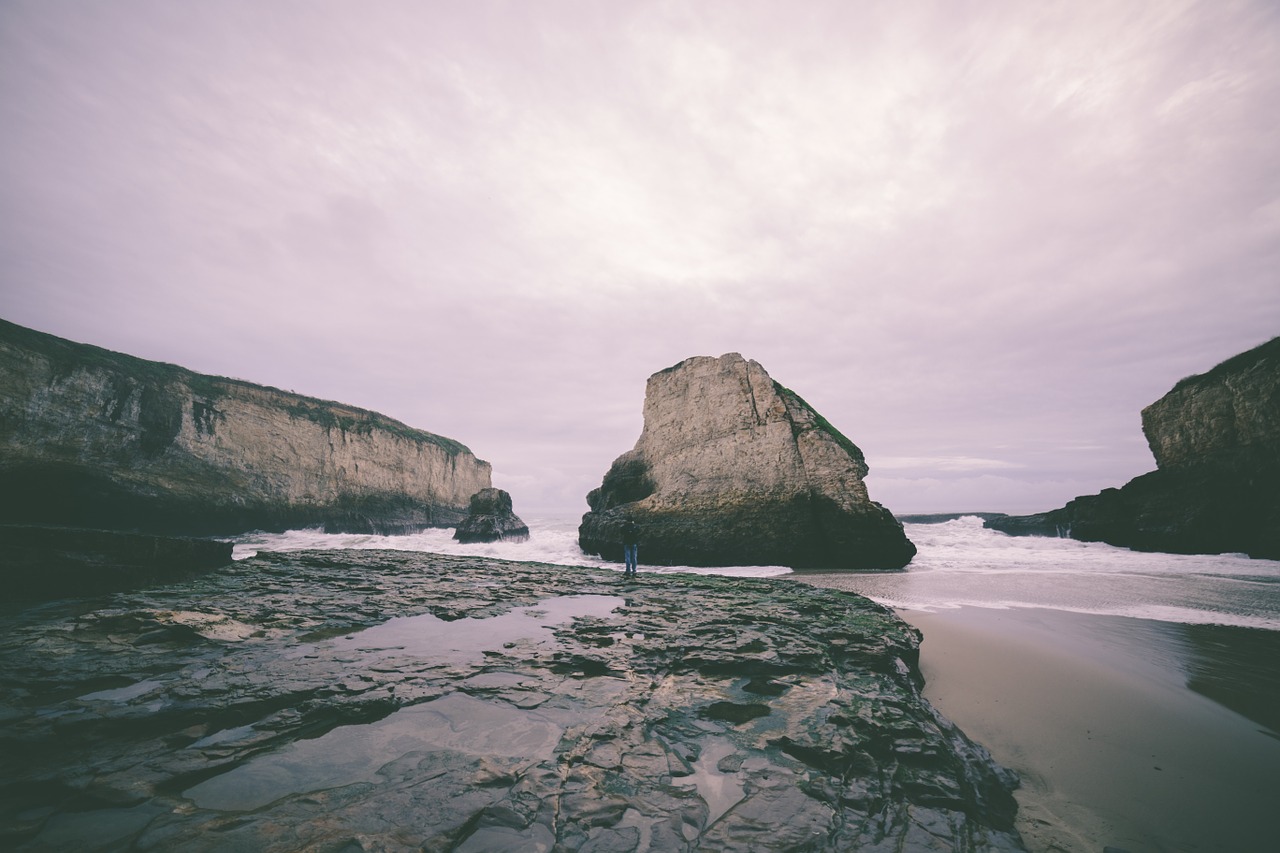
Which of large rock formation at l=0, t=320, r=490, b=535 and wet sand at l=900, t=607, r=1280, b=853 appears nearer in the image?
wet sand at l=900, t=607, r=1280, b=853

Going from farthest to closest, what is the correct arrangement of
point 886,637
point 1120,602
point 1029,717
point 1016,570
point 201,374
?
point 201,374
point 1016,570
point 1120,602
point 886,637
point 1029,717

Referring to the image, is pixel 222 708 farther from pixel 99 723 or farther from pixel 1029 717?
pixel 1029 717

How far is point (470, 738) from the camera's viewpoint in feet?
9.64

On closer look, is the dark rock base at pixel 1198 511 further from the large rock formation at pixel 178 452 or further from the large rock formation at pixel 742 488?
the large rock formation at pixel 178 452

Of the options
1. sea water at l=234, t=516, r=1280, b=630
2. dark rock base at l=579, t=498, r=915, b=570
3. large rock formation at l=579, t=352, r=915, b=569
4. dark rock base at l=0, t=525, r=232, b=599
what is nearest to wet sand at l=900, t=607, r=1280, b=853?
sea water at l=234, t=516, r=1280, b=630

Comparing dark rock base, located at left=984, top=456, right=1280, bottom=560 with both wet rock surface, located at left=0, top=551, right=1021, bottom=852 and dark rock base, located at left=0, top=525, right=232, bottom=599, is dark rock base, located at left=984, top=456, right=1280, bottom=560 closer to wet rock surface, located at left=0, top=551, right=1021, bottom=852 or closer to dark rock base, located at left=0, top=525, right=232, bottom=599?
wet rock surface, located at left=0, top=551, right=1021, bottom=852

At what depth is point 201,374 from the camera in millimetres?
29844

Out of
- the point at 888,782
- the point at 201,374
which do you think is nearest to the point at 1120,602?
the point at 888,782

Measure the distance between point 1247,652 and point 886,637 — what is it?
204 inches

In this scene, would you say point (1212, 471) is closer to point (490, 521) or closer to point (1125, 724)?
point (1125, 724)

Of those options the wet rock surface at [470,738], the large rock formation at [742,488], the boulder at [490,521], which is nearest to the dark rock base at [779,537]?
the large rock formation at [742,488]

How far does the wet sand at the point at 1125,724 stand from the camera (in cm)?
266

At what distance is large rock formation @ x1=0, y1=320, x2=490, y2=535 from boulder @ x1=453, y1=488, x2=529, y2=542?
1116cm

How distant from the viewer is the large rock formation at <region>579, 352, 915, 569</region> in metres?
16.4
